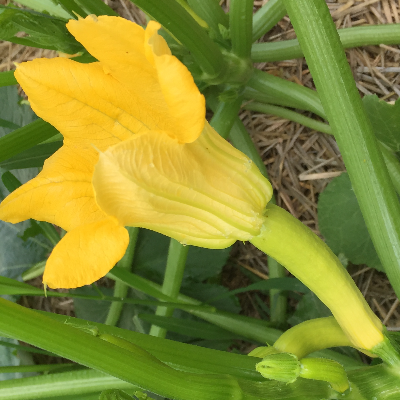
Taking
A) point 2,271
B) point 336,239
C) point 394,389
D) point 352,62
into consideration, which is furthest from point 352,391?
point 2,271

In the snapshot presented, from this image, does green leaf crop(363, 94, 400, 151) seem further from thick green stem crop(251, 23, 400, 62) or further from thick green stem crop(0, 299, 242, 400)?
thick green stem crop(0, 299, 242, 400)

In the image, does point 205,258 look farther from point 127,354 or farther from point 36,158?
point 127,354

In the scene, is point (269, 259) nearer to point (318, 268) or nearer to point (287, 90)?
point (287, 90)

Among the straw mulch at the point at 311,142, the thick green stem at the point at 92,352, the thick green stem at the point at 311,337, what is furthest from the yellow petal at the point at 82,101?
the straw mulch at the point at 311,142

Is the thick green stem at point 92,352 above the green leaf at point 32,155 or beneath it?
above

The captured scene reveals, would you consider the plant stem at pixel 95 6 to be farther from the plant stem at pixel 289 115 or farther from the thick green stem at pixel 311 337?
the thick green stem at pixel 311 337

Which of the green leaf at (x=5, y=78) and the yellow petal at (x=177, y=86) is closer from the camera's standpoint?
the yellow petal at (x=177, y=86)

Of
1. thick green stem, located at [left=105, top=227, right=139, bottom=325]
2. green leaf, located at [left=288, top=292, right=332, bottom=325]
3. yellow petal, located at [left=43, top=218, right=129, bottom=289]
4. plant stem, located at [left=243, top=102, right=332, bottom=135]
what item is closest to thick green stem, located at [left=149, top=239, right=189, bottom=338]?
thick green stem, located at [left=105, top=227, right=139, bottom=325]
